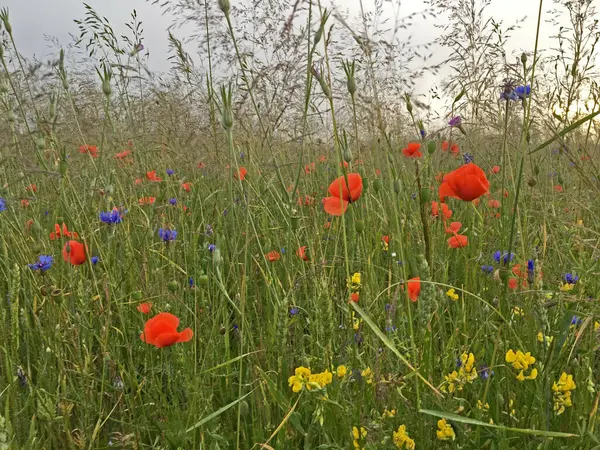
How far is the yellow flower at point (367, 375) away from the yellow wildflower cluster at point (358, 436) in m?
0.13

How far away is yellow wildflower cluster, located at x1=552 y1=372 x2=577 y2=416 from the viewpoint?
107cm

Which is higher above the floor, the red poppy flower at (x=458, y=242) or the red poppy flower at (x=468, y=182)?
the red poppy flower at (x=468, y=182)

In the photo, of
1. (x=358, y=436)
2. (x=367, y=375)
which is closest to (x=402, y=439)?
(x=358, y=436)

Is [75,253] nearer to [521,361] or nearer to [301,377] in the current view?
[301,377]

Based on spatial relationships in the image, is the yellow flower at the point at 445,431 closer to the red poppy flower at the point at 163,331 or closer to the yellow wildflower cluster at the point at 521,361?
the yellow wildflower cluster at the point at 521,361

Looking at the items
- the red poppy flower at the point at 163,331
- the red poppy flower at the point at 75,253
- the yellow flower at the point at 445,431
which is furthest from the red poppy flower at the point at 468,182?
the red poppy flower at the point at 75,253

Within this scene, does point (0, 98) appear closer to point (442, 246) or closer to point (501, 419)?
point (442, 246)

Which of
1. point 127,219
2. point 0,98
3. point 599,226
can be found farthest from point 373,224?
point 0,98

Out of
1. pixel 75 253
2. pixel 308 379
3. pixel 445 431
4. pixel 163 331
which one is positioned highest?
pixel 75 253

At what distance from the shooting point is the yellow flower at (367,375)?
1151mm

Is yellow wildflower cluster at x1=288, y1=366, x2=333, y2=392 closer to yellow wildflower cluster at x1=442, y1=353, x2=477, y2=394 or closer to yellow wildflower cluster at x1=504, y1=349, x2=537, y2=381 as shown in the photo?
yellow wildflower cluster at x1=442, y1=353, x2=477, y2=394

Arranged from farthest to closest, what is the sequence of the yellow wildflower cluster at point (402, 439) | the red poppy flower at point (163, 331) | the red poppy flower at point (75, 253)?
the red poppy flower at point (75, 253) < the red poppy flower at point (163, 331) < the yellow wildflower cluster at point (402, 439)

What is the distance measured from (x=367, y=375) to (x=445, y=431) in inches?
8.1

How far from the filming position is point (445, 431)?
1.02 meters
